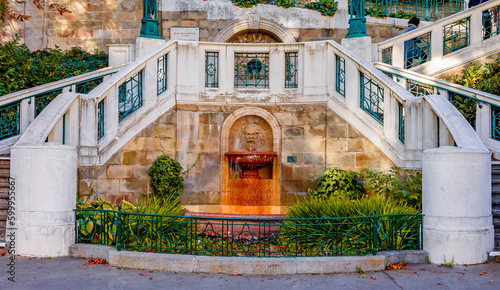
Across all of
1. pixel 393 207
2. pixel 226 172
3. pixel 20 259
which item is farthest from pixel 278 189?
pixel 20 259

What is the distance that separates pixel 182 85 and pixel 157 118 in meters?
0.95

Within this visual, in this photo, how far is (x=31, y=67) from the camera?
472 inches

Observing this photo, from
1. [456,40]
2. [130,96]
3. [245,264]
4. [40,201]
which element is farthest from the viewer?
[456,40]

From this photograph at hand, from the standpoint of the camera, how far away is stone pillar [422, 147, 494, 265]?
6.78 metres

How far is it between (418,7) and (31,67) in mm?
12905

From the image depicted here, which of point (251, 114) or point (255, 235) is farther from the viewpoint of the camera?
point (251, 114)

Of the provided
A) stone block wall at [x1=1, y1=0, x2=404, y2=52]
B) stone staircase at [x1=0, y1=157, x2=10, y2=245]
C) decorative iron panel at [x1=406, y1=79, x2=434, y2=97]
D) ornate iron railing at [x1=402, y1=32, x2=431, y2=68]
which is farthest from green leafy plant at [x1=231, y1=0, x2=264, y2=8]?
stone staircase at [x1=0, y1=157, x2=10, y2=245]

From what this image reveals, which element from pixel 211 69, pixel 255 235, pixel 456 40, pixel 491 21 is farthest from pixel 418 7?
pixel 255 235

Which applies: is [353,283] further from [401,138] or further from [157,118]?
[157,118]

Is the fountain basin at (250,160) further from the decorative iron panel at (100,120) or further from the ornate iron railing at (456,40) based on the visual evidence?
the ornate iron railing at (456,40)

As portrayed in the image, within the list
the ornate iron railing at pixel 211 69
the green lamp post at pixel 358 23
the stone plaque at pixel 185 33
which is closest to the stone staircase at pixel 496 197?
the green lamp post at pixel 358 23

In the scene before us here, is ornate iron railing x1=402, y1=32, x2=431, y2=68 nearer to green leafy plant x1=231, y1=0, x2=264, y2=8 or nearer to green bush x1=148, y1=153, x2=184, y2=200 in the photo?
green leafy plant x1=231, y1=0, x2=264, y2=8

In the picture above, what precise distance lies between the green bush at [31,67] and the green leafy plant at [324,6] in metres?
6.52

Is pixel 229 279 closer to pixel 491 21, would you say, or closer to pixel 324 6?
pixel 491 21
